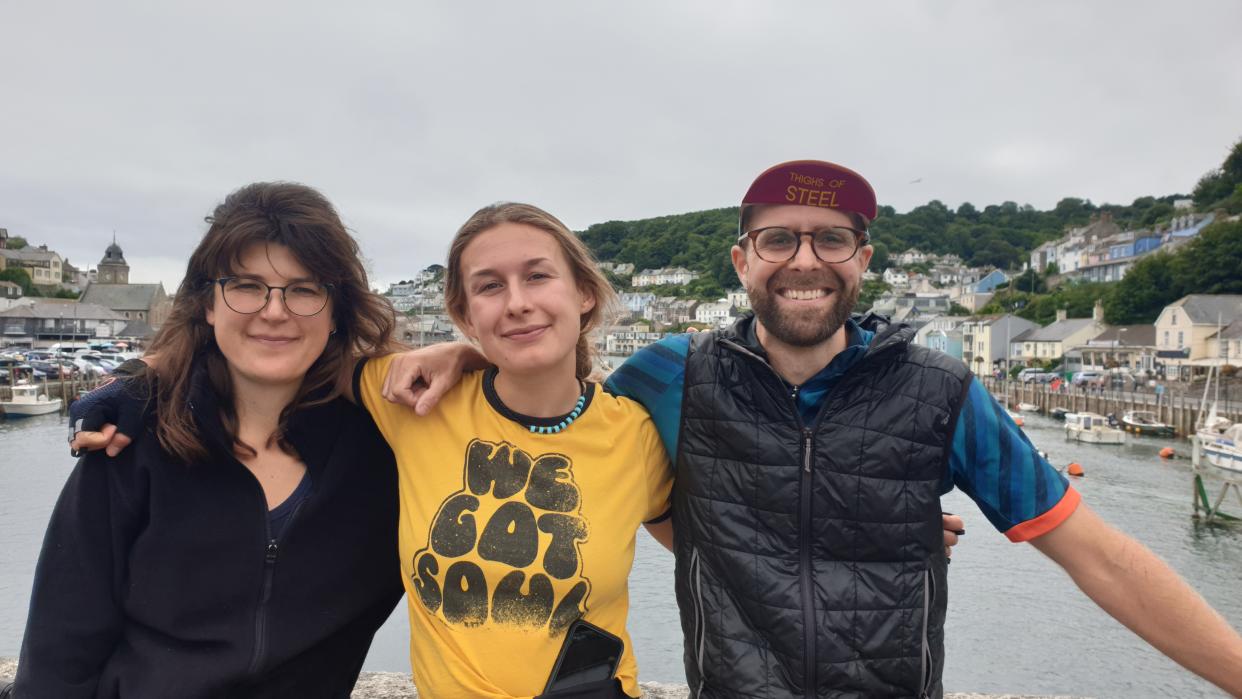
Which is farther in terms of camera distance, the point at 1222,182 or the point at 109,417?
the point at 1222,182

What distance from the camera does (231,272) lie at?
2.19 metres

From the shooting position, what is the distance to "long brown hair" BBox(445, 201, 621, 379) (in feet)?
7.27

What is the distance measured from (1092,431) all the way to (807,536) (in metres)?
38.5

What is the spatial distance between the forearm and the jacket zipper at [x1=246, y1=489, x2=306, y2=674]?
7.55ft

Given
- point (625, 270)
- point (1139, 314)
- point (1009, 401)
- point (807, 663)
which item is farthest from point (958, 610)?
point (625, 270)

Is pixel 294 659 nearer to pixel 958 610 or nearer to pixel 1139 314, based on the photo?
pixel 958 610

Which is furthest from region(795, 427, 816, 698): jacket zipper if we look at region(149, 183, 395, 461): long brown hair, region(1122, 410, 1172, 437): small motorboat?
region(1122, 410, 1172, 437): small motorboat

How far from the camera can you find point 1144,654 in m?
13.0

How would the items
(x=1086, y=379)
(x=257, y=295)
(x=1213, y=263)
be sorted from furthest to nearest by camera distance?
(x=1213, y=263) → (x=1086, y=379) → (x=257, y=295)

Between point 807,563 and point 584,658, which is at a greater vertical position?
point 807,563

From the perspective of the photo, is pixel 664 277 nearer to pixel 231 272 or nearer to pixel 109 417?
pixel 231 272

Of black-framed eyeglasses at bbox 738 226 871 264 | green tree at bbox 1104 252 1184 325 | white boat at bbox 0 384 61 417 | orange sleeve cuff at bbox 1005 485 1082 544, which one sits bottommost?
white boat at bbox 0 384 61 417

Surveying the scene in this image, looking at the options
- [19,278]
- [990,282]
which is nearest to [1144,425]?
[990,282]

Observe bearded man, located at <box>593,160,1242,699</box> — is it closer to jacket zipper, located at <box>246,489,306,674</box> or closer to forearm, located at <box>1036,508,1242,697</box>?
forearm, located at <box>1036,508,1242,697</box>
